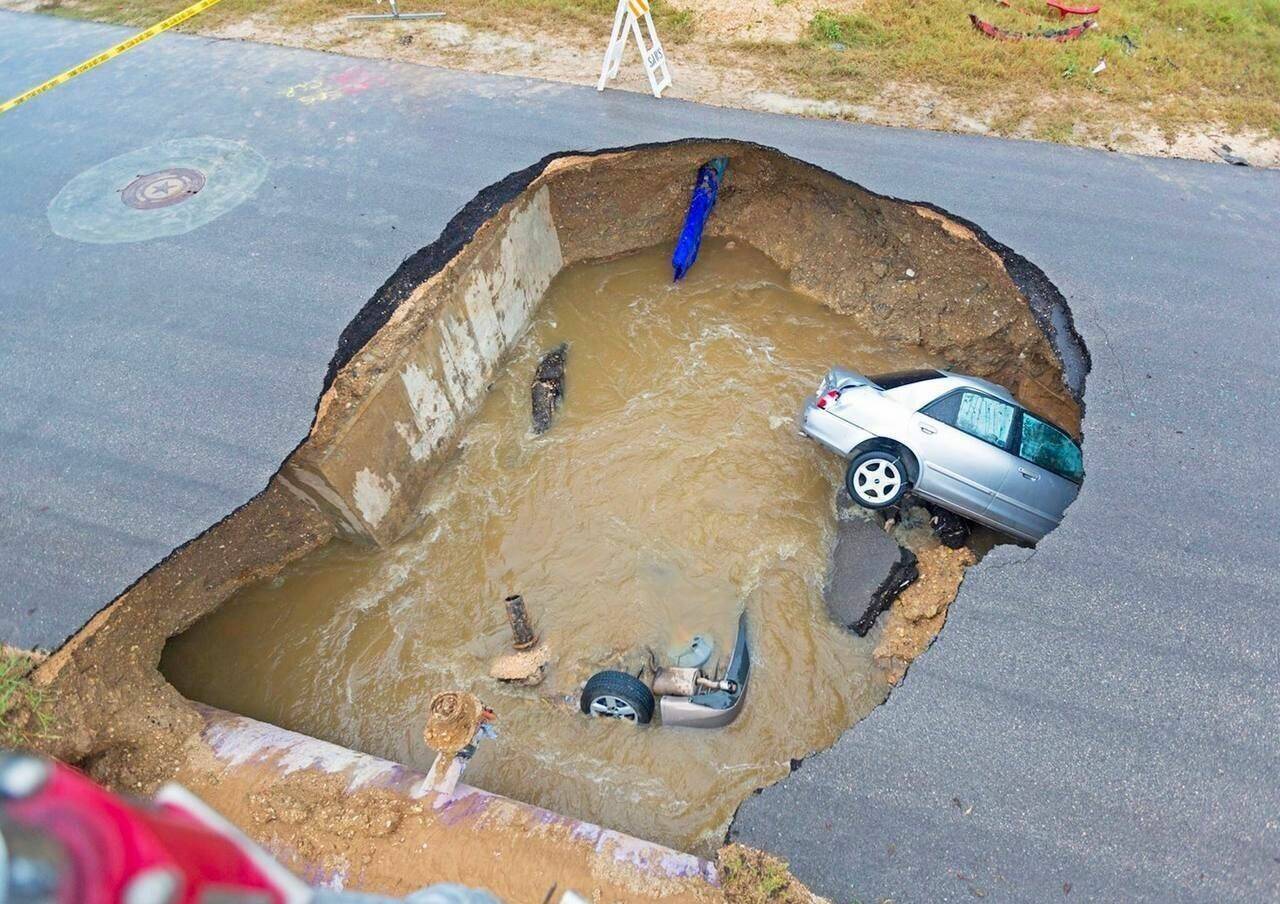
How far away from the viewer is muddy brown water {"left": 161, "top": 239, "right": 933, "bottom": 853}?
6488 mm

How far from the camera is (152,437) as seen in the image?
6.76m

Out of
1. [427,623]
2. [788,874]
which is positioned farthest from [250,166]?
[788,874]

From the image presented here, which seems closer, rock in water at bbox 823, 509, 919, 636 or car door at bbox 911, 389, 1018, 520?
rock in water at bbox 823, 509, 919, 636

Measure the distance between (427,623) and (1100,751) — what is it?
5.88 m

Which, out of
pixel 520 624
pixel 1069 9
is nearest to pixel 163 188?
pixel 520 624

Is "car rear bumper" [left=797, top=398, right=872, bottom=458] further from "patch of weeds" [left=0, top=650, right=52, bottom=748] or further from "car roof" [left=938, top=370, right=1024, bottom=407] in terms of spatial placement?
"patch of weeds" [left=0, top=650, right=52, bottom=748]

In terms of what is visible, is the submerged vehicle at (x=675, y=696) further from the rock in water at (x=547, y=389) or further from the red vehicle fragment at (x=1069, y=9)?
the red vehicle fragment at (x=1069, y=9)

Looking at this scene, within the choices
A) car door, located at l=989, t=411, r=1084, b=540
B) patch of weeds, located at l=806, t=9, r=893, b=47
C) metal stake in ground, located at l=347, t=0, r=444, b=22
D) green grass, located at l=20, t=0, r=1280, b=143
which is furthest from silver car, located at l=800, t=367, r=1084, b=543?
metal stake in ground, located at l=347, t=0, r=444, b=22

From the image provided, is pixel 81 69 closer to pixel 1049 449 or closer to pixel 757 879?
pixel 757 879

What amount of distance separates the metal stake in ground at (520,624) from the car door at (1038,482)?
186 inches

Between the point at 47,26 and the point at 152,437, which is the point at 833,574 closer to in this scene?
the point at 152,437

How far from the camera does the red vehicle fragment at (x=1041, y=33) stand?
468 inches

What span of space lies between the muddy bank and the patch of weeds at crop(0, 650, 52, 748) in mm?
85

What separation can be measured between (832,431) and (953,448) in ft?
3.91
